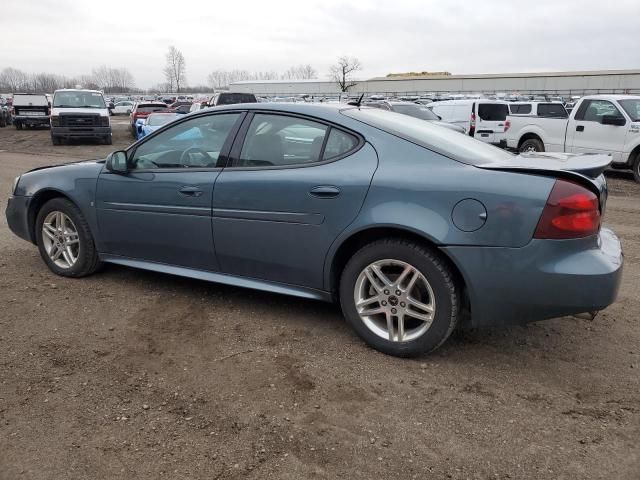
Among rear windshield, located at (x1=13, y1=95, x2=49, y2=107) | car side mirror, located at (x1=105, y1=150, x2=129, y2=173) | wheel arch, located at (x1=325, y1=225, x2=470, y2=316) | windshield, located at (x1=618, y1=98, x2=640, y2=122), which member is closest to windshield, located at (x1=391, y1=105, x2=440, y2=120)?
windshield, located at (x1=618, y1=98, x2=640, y2=122)

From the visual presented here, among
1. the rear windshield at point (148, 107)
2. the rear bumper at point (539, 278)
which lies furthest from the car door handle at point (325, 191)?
the rear windshield at point (148, 107)

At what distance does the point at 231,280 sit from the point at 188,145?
108 cm

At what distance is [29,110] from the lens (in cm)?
2794

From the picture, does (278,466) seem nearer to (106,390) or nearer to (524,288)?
(106,390)

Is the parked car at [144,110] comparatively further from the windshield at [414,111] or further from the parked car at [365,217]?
the parked car at [365,217]

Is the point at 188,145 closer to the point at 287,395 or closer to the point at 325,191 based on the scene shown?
the point at 325,191

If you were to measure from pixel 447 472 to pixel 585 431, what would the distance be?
798 millimetres

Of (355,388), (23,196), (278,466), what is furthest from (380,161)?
(23,196)

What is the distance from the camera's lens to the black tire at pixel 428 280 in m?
3.26

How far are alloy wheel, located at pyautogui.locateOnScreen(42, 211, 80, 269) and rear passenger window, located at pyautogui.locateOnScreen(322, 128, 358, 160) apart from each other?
2.46 m

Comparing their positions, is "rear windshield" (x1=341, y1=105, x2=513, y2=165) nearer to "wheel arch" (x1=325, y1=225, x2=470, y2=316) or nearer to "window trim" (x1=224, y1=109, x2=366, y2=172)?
"window trim" (x1=224, y1=109, x2=366, y2=172)

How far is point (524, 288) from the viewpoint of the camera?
3088 mm

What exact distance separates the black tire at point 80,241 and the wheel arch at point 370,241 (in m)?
2.28

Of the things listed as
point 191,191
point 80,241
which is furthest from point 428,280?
point 80,241
